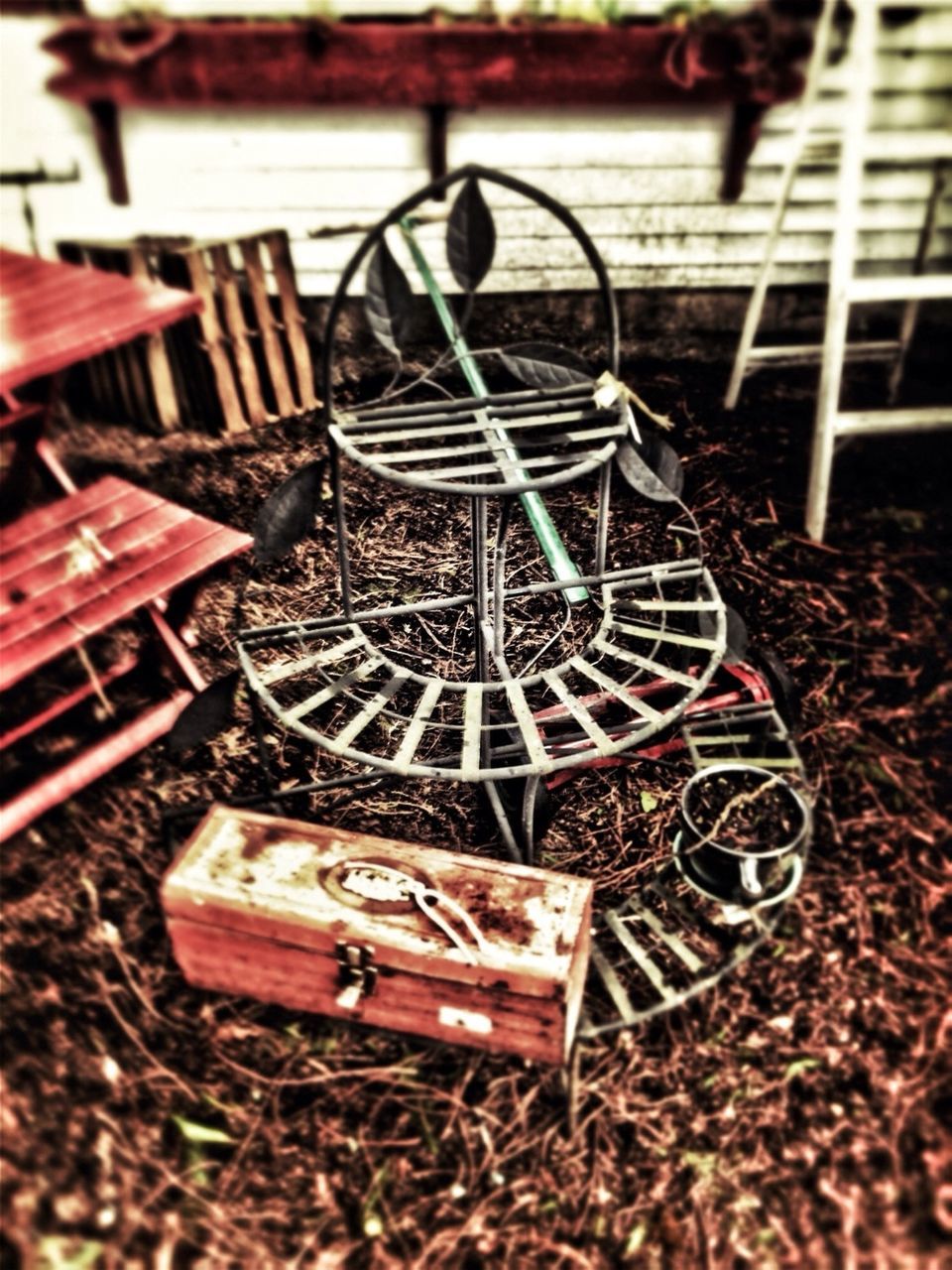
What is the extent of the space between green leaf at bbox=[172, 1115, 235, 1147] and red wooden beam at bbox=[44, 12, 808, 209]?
3.54 metres

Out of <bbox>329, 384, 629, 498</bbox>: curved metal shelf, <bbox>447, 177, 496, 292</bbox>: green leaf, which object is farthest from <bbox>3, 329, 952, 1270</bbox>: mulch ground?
<bbox>447, 177, 496, 292</bbox>: green leaf

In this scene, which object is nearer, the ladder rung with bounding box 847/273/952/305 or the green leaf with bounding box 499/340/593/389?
the green leaf with bounding box 499/340/593/389

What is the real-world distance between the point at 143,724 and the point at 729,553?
6.69 feet

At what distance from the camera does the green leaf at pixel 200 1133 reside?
1.96m

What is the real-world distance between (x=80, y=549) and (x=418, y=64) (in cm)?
246

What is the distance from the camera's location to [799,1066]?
2.05 m

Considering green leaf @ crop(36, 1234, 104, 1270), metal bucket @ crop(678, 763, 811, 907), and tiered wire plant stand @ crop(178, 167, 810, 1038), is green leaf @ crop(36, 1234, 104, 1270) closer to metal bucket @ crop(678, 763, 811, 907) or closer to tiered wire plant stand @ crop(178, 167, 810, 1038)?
tiered wire plant stand @ crop(178, 167, 810, 1038)

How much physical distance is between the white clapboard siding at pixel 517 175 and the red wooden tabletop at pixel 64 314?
1391 mm

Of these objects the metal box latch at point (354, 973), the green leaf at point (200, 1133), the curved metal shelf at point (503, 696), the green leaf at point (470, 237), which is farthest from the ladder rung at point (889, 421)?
the green leaf at point (200, 1133)

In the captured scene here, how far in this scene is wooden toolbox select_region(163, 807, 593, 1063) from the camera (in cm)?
178

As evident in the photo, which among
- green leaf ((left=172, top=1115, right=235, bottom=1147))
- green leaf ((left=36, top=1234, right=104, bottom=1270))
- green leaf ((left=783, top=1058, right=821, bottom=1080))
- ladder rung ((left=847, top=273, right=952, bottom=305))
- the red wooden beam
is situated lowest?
green leaf ((left=783, top=1058, right=821, bottom=1080))

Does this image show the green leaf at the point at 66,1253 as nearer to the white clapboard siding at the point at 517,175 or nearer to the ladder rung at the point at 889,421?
the ladder rung at the point at 889,421

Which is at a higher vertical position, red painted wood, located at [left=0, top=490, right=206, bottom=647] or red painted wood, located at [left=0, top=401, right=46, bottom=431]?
red painted wood, located at [left=0, top=401, right=46, bottom=431]

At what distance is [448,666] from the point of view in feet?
9.82
